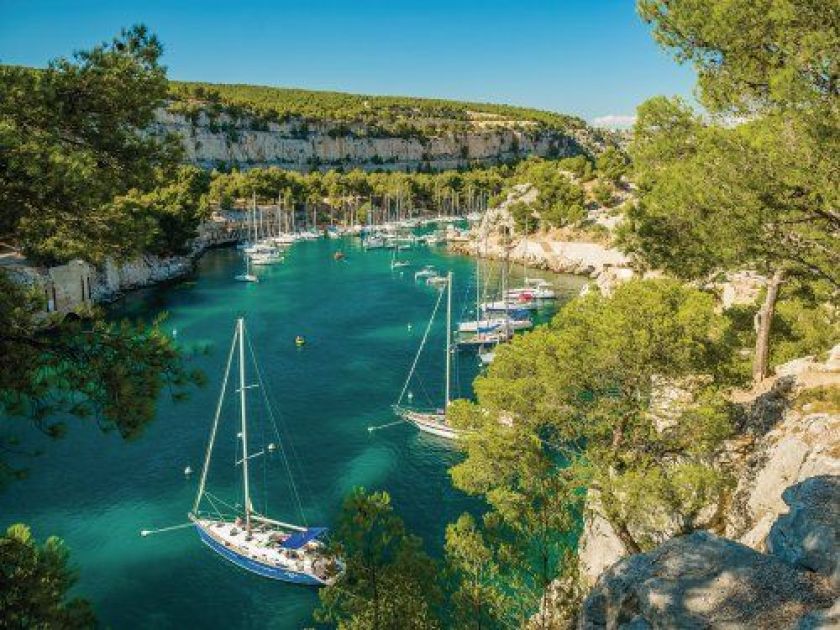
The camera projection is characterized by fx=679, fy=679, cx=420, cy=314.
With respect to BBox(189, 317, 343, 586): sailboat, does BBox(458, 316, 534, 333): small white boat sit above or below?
above

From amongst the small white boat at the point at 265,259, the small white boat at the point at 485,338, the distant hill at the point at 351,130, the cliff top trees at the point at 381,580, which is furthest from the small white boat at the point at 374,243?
the cliff top trees at the point at 381,580

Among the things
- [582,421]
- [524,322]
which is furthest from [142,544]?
[524,322]

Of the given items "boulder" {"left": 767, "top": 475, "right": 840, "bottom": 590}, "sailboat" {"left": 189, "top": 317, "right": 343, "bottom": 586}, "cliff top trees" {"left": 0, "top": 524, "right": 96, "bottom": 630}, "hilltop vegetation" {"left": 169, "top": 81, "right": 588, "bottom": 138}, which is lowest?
"sailboat" {"left": 189, "top": 317, "right": 343, "bottom": 586}

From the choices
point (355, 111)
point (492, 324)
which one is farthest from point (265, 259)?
point (355, 111)

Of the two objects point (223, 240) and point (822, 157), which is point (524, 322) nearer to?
point (822, 157)

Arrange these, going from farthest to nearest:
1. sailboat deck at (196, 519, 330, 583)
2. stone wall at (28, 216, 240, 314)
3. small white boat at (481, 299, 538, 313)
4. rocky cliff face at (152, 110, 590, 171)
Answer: rocky cliff face at (152, 110, 590, 171) → small white boat at (481, 299, 538, 313) → stone wall at (28, 216, 240, 314) → sailboat deck at (196, 519, 330, 583)

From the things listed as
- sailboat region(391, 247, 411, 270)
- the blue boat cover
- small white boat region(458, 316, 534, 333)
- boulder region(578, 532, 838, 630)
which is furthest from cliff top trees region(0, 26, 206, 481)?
sailboat region(391, 247, 411, 270)

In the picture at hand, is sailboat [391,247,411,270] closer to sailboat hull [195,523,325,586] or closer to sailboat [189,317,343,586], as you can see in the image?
sailboat [189,317,343,586]
